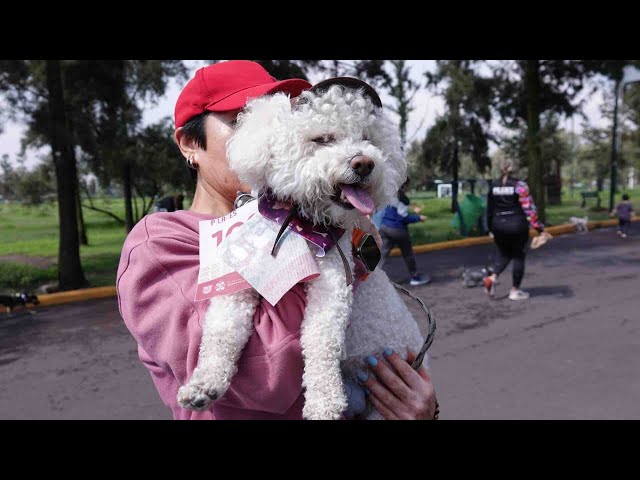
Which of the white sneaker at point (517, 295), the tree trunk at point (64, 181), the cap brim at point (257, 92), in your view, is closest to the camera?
the cap brim at point (257, 92)

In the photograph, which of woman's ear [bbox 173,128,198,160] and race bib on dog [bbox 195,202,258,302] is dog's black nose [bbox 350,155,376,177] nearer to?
race bib on dog [bbox 195,202,258,302]

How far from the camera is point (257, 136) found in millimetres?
1239

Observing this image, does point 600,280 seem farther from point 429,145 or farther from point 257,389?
point 429,145

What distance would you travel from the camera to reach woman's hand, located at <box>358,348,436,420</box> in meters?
1.26

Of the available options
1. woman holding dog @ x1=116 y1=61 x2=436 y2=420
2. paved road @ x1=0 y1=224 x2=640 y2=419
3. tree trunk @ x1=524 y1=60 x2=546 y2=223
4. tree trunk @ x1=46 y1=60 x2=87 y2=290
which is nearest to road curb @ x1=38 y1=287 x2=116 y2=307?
paved road @ x1=0 y1=224 x2=640 y2=419

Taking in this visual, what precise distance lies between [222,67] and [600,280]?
8543 mm

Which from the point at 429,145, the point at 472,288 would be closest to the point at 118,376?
the point at 472,288

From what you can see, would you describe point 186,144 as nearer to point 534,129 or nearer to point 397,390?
point 397,390

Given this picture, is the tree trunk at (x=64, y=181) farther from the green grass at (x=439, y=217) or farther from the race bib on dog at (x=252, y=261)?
the race bib on dog at (x=252, y=261)

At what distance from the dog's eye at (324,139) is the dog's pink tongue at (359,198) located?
0.41 feet

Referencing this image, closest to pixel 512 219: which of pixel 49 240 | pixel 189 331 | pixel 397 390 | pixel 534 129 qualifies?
pixel 397 390

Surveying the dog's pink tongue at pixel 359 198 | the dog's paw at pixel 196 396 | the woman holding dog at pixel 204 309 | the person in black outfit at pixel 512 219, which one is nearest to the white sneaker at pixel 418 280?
the person in black outfit at pixel 512 219

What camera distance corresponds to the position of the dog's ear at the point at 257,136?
1240 mm

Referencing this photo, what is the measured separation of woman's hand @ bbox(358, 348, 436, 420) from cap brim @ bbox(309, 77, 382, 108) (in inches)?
25.9
